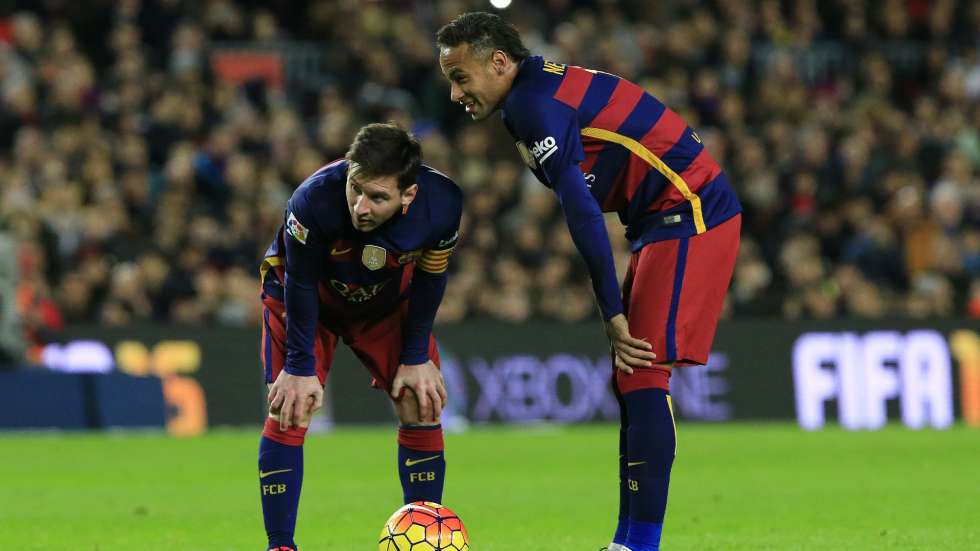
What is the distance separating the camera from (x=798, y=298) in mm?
17484

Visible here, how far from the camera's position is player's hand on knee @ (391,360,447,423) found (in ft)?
22.2

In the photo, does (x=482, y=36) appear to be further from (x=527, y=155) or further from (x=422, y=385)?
(x=422, y=385)

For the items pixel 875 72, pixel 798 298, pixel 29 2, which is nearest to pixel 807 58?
pixel 875 72

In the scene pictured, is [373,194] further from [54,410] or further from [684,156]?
[54,410]

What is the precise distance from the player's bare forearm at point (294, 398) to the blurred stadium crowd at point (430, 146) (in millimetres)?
9777

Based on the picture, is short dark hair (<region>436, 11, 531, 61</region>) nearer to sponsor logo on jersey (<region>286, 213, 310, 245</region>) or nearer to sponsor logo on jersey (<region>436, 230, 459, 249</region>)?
sponsor logo on jersey (<region>436, 230, 459, 249</region>)

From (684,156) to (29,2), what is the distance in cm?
1527


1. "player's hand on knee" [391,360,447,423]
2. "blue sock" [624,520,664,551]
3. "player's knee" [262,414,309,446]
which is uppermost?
"player's hand on knee" [391,360,447,423]

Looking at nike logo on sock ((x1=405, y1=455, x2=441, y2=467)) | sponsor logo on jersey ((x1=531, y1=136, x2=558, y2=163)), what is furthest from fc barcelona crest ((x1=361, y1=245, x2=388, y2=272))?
nike logo on sock ((x1=405, y1=455, x2=441, y2=467))

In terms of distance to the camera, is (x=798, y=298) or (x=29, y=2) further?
(x=29, y=2)

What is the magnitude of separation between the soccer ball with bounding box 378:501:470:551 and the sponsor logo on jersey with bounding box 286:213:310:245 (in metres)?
1.14

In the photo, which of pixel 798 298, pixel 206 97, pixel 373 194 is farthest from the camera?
pixel 206 97

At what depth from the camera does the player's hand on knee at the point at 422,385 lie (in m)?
6.78

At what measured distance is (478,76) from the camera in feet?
20.9
